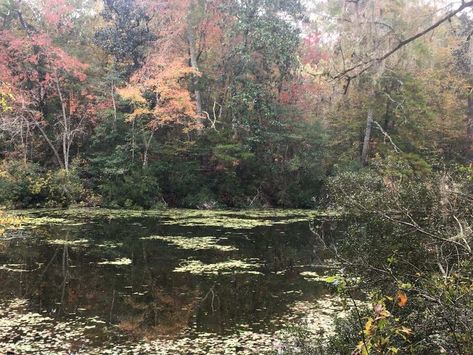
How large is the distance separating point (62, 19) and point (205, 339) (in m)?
18.1

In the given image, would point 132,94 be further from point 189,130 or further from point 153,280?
point 153,280

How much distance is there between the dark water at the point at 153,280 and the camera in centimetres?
607

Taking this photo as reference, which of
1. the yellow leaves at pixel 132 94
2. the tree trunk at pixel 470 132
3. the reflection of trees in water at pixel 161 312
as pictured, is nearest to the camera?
the reflection of trees in water at pixel 161 312

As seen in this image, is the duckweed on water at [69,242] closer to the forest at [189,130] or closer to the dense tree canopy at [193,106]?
the forest at [189,130]

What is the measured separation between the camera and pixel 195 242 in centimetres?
1094

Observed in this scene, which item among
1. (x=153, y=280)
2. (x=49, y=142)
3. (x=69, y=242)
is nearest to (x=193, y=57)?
(x=49, y=142)

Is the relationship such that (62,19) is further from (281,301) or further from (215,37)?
(281,301)

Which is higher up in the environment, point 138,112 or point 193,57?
point 193,57

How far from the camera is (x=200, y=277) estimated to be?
7.93 metres

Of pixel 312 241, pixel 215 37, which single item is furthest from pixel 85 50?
pixel 312 241

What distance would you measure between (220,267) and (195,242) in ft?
7.80

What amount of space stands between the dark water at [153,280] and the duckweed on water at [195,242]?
0.21 metres

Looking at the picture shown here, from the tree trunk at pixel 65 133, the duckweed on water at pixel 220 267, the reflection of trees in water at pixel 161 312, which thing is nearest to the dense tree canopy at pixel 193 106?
the tree trunk at pixel 65 133

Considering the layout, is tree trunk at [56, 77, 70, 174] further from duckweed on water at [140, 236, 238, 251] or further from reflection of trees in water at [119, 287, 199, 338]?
reflection of trees in water at [119, 287, 199, 338]
